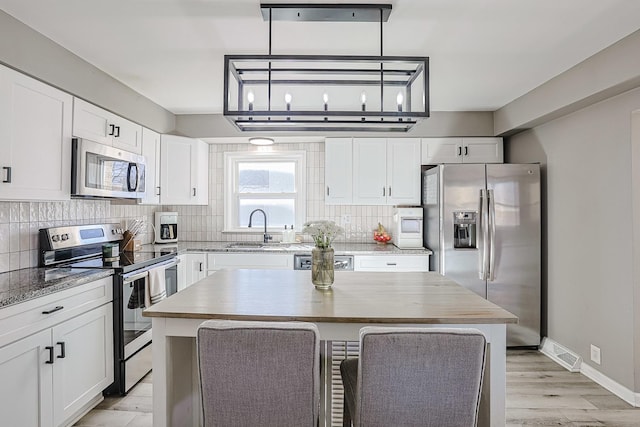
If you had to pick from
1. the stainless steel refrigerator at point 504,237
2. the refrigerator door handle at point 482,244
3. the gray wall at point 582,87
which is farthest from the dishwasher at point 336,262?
the gray wall at point 582,87

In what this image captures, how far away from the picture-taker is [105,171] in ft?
9.37

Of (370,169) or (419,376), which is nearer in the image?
(419,376)

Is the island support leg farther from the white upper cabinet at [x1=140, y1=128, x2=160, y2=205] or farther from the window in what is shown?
the window

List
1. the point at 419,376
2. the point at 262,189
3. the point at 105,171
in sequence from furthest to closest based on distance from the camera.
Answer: the point at 262,189 < the point at 105,171 < the point at 419,376

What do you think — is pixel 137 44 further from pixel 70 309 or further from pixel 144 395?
pixel 144 395

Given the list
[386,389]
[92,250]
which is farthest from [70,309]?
[386,389]

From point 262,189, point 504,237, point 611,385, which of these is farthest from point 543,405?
point 262,189

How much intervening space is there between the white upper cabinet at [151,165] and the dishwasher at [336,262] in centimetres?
157

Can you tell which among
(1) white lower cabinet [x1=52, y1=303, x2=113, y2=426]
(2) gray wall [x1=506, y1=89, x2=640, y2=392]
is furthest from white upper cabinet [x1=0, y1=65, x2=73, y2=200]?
(2) gray wall [x1=506, y1=89, x2=640, y2=392]

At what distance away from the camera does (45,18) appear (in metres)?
2.11

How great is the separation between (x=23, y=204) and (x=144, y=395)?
155 cm

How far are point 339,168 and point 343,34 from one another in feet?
6.37

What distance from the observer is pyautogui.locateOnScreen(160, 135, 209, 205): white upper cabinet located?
3.98 m

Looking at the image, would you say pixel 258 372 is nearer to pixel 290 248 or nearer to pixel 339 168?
pixel 290 248
